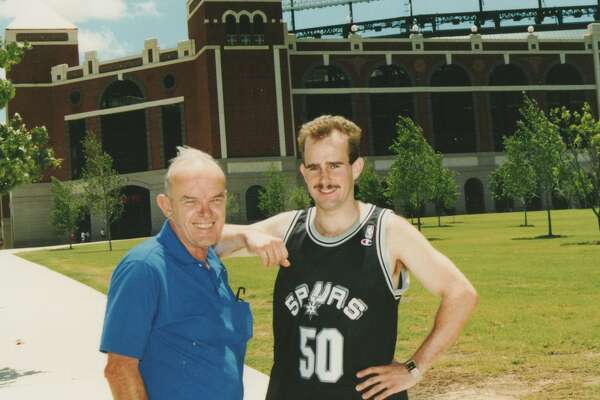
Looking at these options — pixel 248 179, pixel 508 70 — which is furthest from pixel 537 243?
pixel 508 70

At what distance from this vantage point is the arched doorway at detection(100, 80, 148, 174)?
58938mm

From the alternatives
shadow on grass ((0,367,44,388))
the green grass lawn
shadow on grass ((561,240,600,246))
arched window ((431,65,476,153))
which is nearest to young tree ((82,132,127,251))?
the green grass lawn

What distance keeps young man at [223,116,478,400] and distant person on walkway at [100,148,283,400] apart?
0.20 m

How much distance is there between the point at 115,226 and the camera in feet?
197

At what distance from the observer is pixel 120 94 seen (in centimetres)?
5941

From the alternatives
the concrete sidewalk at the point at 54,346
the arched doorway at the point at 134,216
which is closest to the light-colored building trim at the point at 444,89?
the arched doorway at the point at 134,216

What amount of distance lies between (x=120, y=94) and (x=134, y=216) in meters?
10.3

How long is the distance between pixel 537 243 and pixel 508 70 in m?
41.2

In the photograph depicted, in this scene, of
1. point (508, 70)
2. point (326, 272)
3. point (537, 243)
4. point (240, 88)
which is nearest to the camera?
point (326, 272)

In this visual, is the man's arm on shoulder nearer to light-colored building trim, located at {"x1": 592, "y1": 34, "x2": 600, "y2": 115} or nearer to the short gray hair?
the short gray hair

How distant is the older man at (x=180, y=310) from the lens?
2717mm

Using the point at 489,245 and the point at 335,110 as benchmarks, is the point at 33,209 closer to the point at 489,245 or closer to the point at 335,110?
the point at 335,110

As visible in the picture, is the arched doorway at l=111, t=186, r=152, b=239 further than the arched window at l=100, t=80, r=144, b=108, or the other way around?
the arched window at l=100, t=80, r=144, b=108

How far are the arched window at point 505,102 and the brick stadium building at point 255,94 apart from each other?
4.0 inches
